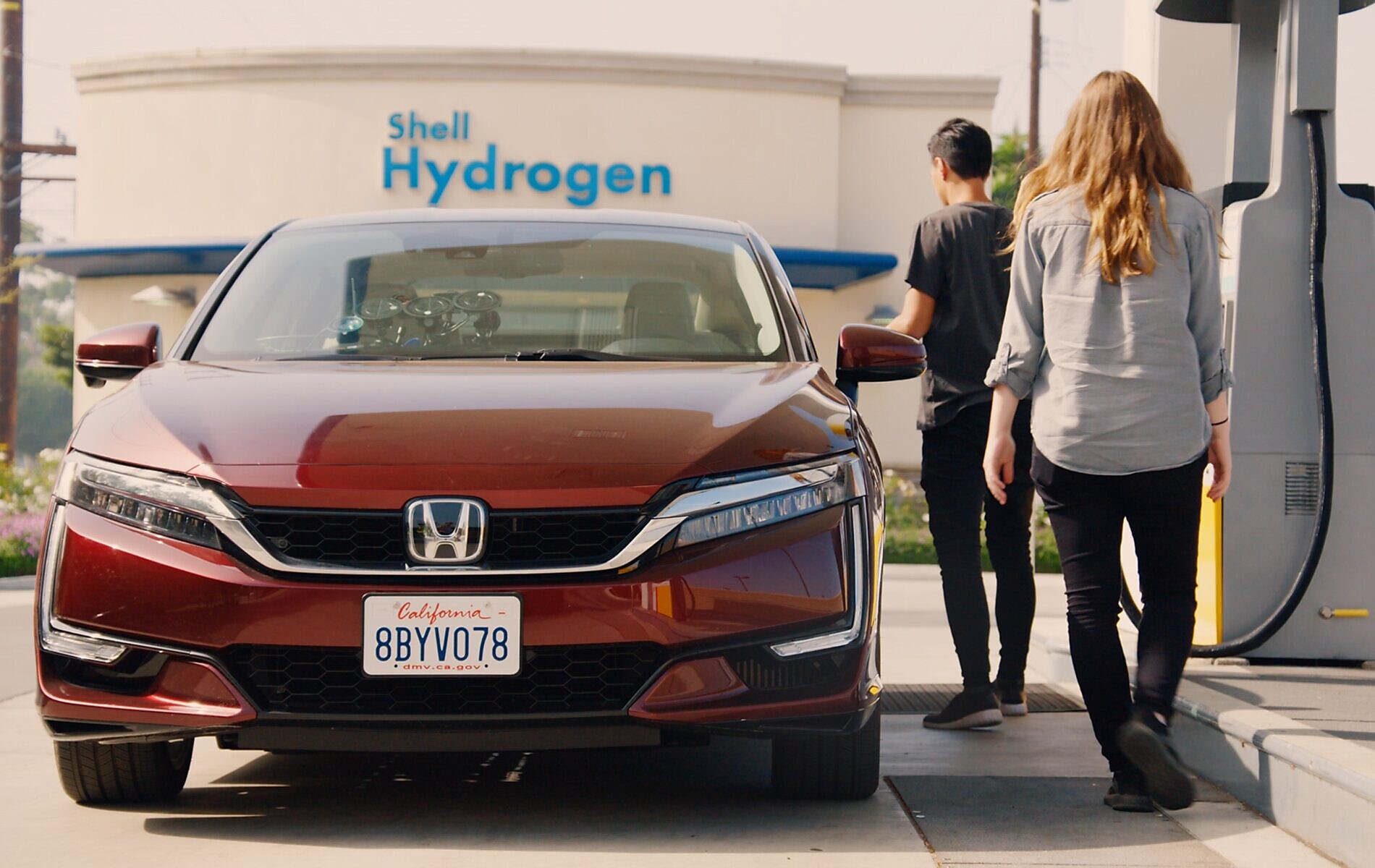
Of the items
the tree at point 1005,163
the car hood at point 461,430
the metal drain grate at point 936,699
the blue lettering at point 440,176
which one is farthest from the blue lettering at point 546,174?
the tree at point 1005,163

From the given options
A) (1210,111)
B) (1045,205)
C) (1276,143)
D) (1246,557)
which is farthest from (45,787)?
(1210,111)

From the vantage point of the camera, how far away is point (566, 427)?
3510 millimetres

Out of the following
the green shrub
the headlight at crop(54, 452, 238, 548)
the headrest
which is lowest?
the green shrub

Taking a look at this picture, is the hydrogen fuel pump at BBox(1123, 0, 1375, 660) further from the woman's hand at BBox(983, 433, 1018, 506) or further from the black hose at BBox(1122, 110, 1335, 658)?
the woman's hand at BBox(983, 433, 1018, 506)

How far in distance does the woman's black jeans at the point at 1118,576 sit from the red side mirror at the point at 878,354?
0.51m

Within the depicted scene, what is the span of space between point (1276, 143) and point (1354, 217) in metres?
0.38

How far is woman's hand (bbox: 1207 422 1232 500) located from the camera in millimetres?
3992

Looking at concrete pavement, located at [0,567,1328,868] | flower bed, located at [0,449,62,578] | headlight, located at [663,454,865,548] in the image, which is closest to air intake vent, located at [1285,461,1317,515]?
concrete pavement, located at [0,567,1328,868]

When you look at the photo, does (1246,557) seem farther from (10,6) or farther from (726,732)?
(10,6)

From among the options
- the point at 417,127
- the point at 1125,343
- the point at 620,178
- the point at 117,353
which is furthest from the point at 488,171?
the point at 1125,343

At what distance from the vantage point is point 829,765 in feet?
12.9

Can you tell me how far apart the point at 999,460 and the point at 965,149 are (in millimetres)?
1638

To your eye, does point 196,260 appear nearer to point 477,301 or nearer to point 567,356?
point 477,301

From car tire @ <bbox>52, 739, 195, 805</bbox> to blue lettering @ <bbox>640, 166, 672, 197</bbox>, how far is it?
67.0ft
